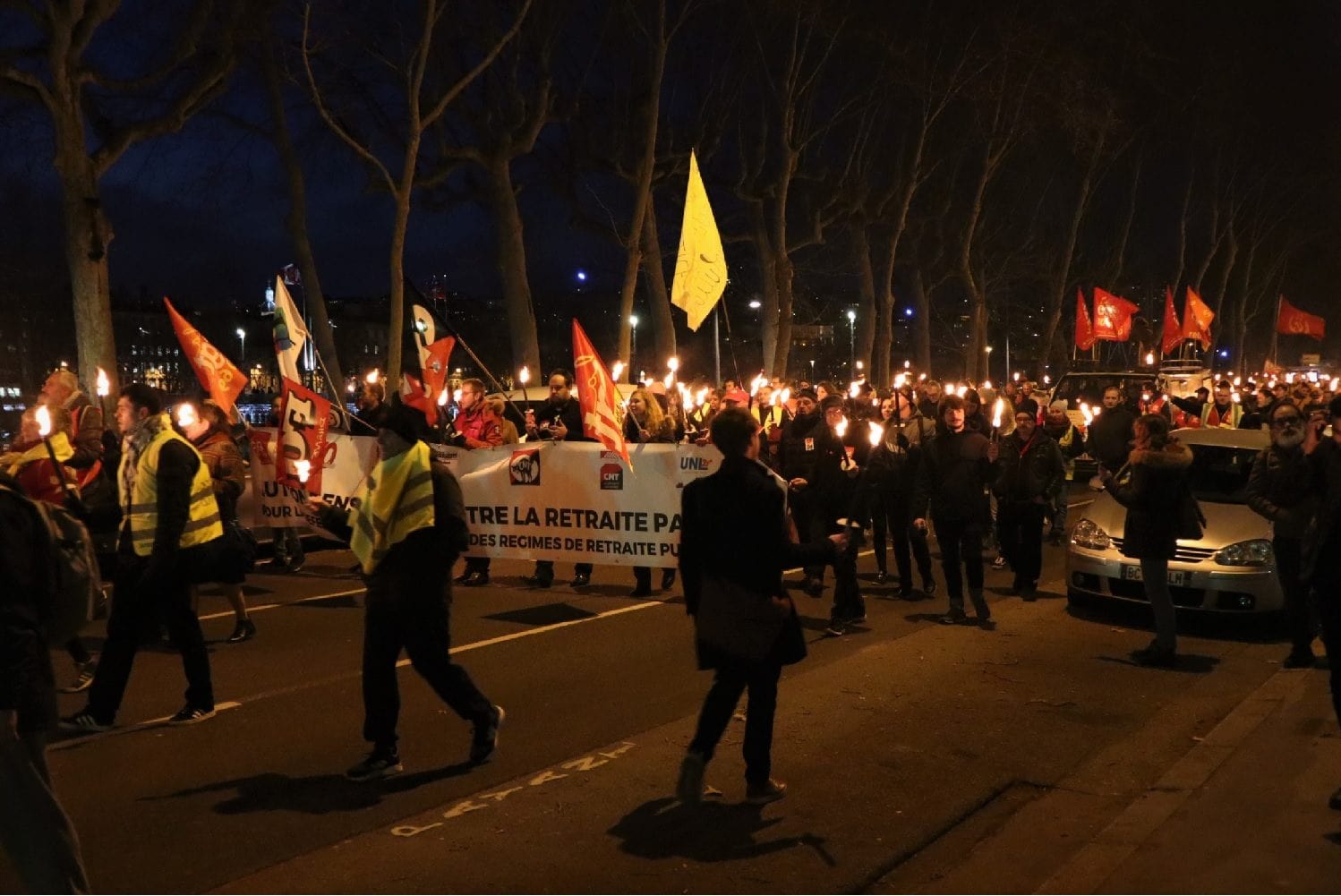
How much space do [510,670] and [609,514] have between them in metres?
3.00

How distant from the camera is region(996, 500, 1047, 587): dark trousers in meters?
A: 12.0

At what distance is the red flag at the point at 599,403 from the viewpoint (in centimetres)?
1125

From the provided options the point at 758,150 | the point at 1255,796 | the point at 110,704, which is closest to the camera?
the point at 1255,796

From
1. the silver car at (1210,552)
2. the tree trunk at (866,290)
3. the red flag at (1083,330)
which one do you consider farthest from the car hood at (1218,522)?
the tree trunk at (866,290)

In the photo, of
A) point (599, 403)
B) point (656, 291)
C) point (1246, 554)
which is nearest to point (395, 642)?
point (599, 403)

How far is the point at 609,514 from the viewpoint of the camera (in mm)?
11516

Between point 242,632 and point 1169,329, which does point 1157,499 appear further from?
point 1169,329

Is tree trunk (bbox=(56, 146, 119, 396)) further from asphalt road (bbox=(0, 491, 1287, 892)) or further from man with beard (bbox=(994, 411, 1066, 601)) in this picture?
man with beard (bbox=(994, 411, 1066, 601))

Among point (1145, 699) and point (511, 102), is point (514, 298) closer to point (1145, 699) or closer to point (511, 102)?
→ point (511, 102)

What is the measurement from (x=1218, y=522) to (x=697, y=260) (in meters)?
6.80

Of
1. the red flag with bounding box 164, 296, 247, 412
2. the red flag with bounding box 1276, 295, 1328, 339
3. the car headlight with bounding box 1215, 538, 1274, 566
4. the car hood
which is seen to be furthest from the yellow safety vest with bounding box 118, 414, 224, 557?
the red flag with bounding box 1276, 295, 1328, 339

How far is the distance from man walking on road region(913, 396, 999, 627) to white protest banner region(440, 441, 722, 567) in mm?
1878

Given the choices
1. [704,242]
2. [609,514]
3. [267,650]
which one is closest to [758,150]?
[704,242]

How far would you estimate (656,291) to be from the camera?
3122 cm
